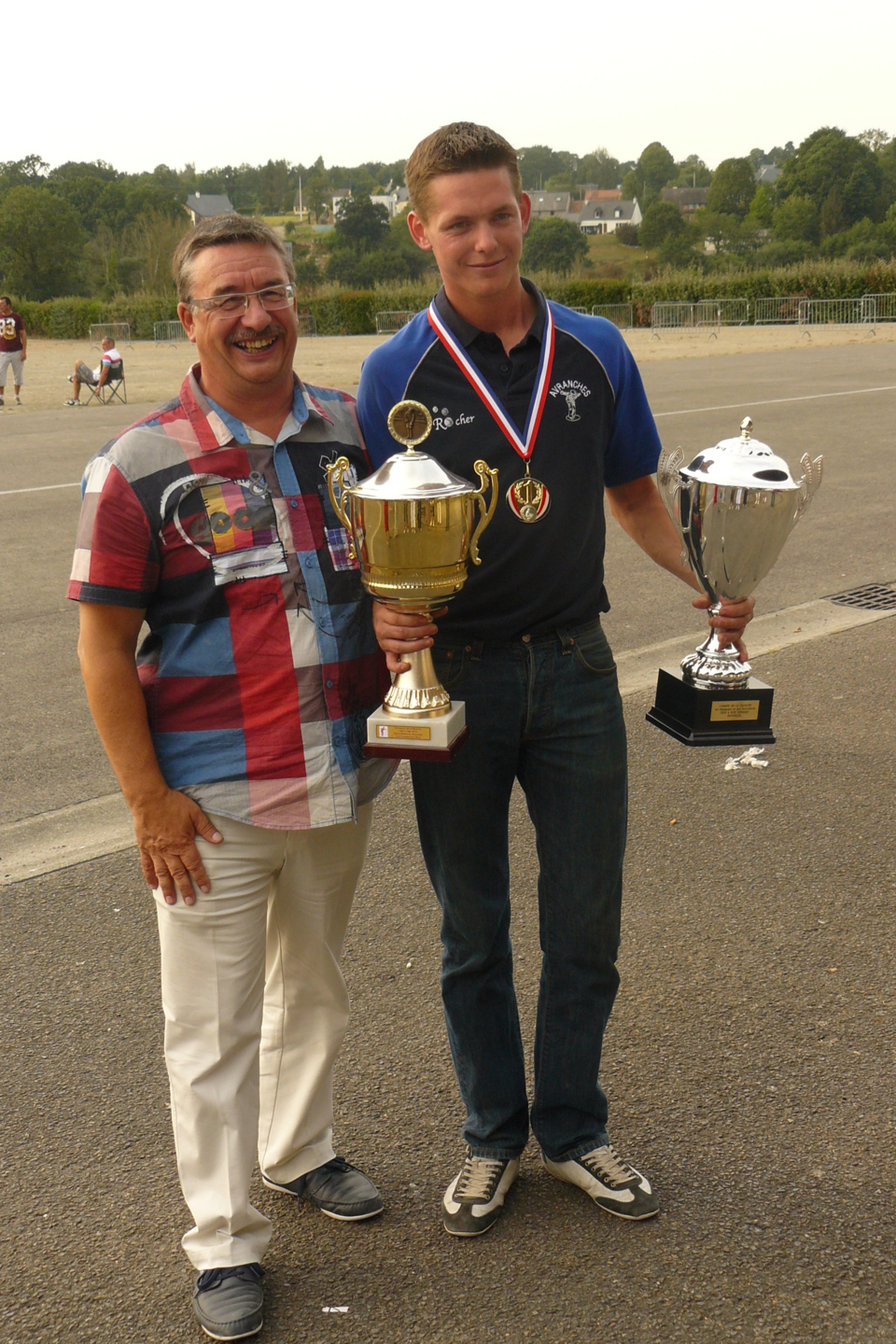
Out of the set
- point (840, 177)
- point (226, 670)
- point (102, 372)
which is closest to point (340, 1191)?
point (226, 670)

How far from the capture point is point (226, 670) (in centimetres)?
241

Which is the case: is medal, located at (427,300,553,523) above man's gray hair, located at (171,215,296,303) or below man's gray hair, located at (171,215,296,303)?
below

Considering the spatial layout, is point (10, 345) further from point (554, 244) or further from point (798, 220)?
point (798, 220)

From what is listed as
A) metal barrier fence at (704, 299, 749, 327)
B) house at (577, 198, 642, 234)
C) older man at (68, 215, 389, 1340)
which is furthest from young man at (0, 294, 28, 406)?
house at (577, 198, 642, 234)

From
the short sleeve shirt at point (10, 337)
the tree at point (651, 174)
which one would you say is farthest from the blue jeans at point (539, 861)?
the tree at point (651, 174)

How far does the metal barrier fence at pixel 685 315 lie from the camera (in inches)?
1854

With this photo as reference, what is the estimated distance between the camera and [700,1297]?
7.95 feet

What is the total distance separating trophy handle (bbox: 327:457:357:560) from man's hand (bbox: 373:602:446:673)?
149mm

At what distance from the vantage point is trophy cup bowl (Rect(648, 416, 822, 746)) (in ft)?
10.2

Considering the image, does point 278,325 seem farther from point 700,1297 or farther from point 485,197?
point 700,1297

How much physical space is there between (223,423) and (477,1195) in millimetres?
1753

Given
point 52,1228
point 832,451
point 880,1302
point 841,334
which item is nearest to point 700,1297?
point 880,1302

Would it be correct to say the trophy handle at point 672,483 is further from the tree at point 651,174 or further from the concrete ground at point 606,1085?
the tree at point 651,174

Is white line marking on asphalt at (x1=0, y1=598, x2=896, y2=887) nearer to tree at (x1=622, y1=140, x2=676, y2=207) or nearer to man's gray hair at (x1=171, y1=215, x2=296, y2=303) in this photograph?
man's gray hair at (x1=171, y1=215, x2=296, y2=303)
